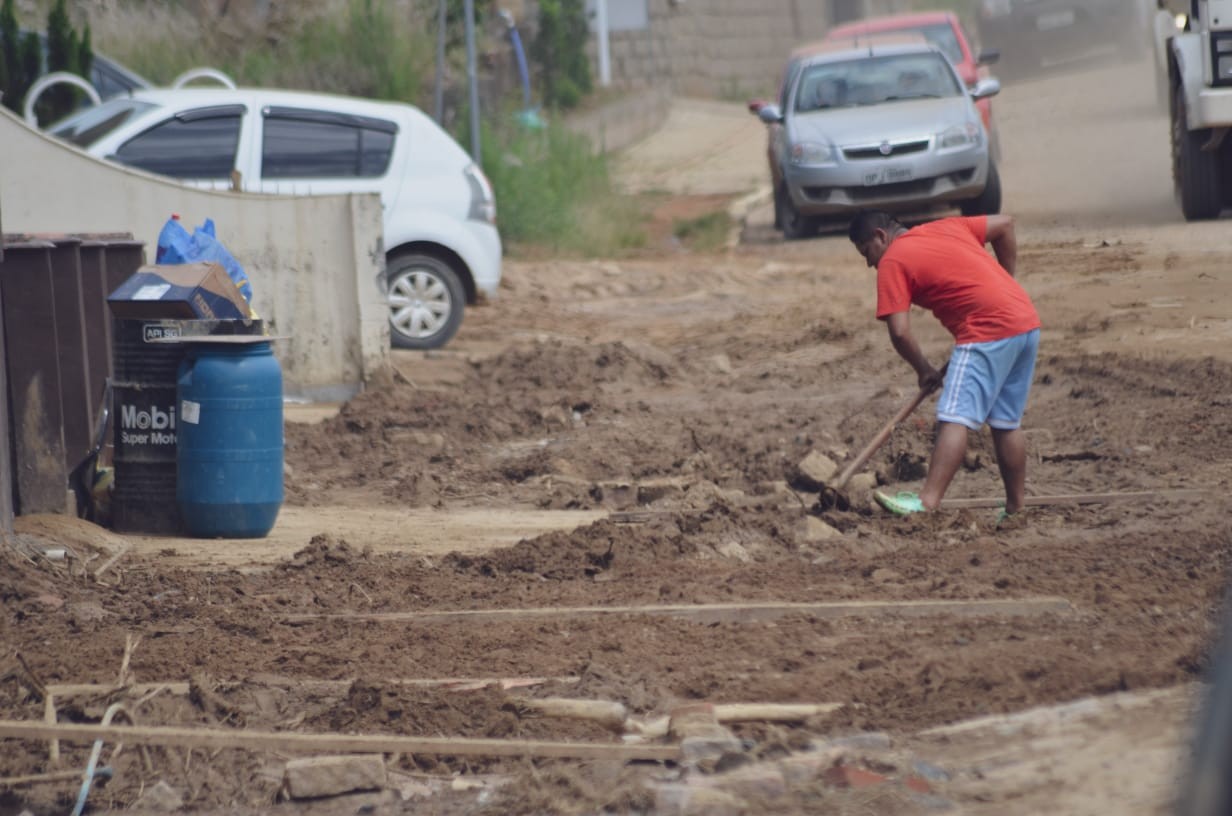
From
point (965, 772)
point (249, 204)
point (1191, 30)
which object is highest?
point (1191, 30)

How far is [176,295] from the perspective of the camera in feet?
24.0

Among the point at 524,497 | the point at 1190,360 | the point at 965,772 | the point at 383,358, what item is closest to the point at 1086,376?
the point at 1190,360

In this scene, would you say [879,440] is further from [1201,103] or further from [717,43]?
[717,43]

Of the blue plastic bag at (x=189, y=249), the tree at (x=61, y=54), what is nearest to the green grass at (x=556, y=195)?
the tree at (x=61, y=54)

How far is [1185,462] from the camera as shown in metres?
8.02

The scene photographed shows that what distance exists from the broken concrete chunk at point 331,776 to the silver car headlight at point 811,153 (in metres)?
11.7

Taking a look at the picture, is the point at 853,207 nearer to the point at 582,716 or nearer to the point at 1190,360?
the point at 1190,360

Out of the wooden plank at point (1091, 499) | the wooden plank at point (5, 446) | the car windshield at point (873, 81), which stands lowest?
the wooden plank at point (1091, 499)

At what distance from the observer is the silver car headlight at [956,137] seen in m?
14.9

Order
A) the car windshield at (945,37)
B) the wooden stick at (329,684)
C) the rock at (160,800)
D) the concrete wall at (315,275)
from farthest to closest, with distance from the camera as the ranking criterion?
1. the car windshield at (945,37)
2. the concrete wall at (315,275)
3. the wooden stick at (329,684)
4. the rock at (160,800)

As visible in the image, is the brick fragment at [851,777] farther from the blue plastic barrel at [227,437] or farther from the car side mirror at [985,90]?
the car side mirror at [985,90]

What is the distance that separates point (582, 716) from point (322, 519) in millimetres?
3690

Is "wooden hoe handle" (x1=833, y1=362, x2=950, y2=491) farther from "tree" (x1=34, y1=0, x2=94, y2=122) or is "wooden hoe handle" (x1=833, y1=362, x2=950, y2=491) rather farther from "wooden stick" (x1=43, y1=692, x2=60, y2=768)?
"tree" (x1=34, y1=0, x2=94, y2=122)

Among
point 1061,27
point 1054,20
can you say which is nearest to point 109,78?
point 1054,20
